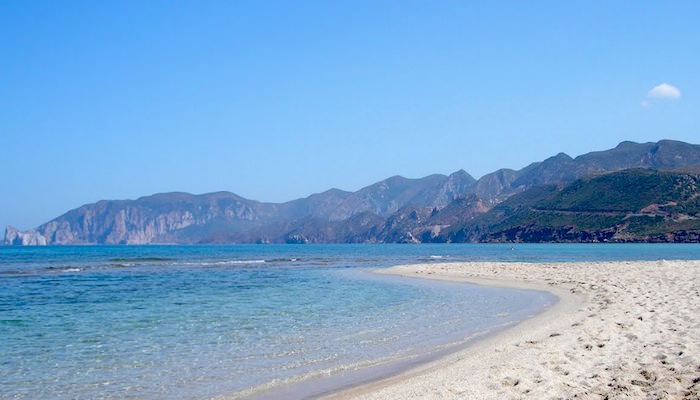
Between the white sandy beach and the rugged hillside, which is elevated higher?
the rugged hillside

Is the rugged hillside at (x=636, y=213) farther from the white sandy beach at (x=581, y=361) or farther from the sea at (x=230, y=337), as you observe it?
the white sandy beach at (x=581, y=361)

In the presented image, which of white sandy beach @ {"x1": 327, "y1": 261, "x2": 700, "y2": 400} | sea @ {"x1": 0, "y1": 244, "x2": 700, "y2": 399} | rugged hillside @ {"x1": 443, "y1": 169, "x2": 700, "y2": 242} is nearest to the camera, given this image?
white sandy beach @ {"x1": 327, "y1": 261, "x2": 700, "y2": 400}

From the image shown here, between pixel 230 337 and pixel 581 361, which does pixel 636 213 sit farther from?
pixel 581 361

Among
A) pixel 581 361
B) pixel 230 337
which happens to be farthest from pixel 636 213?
pixel 581 361

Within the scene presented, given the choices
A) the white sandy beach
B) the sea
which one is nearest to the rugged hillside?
the sea

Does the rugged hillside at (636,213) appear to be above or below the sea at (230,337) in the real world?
above

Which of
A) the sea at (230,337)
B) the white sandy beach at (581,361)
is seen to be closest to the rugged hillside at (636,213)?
the sea at (230,337)

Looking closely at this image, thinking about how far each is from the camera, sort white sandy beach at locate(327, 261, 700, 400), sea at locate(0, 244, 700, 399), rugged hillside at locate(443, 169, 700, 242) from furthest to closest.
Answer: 1. rugged hillside at locate(443, 169, 700, 242)
2. sea at locate(0, 244, 700, 399)
3. white sandy beach at locate(327, 261, 700, 400)

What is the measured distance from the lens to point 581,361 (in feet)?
37.0

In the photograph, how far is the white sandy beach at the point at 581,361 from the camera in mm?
9273

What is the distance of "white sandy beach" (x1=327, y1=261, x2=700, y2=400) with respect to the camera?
9.27m

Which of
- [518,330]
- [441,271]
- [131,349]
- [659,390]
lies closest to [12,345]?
[131,349]

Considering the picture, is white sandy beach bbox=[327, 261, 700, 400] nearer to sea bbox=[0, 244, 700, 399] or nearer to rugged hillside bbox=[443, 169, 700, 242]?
sea bbox=[0, 244, 700, 399]

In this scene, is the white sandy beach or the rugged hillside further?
the rugged hillside
